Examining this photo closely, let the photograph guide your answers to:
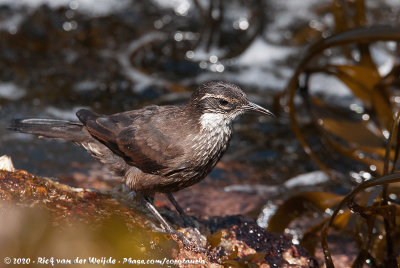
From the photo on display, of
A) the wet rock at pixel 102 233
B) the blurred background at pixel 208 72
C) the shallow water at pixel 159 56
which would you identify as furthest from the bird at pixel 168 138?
the shallow water at pixel 159 56

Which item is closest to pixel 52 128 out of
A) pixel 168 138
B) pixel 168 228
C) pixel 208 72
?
pixel 168 138

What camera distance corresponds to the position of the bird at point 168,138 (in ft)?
13.8

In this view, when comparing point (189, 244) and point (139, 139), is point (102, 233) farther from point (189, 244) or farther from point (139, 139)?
point (139, 139)

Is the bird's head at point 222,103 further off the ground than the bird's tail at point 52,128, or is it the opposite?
the bird's head at point 222,103

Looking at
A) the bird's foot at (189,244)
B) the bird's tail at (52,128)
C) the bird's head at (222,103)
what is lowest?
the bird's foot at (189,244)

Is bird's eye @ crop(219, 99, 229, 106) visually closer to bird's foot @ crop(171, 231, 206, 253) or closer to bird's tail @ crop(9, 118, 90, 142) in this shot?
bird's foot @ crop(171, 231, 206, 253)

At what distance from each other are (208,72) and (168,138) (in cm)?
442

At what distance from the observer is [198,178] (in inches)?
169

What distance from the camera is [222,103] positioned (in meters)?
4.34

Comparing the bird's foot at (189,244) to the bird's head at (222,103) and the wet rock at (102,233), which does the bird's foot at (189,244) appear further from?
the bird's head at (222,103)

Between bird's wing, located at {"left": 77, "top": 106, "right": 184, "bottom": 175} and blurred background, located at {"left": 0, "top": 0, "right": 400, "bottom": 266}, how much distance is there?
119 centimetres

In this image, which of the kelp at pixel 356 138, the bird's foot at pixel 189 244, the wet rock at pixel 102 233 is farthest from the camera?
the kelp at pixel 356 138

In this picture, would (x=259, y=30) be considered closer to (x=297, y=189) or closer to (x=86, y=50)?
(x=86, y=50)

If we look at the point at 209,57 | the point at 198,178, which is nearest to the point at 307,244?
the point at 198,178
